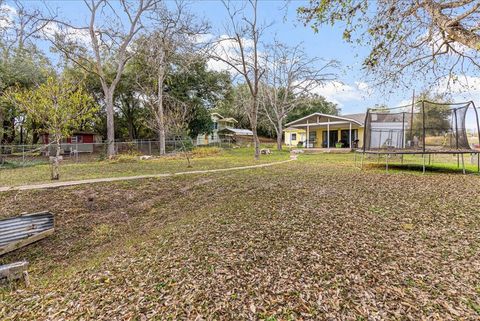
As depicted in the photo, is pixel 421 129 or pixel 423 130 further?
pixel 421 129

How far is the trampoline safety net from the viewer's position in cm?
841

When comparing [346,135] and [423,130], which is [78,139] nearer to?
[346,135]

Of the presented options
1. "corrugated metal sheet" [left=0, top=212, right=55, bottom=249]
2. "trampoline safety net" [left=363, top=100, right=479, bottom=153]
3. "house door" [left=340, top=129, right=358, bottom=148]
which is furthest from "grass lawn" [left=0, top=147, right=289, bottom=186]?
"house door" [left=340, top=129, right=358, bottom=148]

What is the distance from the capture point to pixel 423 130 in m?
7.88

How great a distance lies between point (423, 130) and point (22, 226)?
10.2 m

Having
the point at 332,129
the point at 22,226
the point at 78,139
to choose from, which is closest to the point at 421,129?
the point at 22,226

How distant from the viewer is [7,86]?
53.2 feet

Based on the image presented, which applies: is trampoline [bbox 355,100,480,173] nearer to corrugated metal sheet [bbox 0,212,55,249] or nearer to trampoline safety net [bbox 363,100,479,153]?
trampoline safety net [bbox 363,100,479,153]

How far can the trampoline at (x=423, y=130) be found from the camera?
8188 mm

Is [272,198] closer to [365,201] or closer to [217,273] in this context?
[365,201]

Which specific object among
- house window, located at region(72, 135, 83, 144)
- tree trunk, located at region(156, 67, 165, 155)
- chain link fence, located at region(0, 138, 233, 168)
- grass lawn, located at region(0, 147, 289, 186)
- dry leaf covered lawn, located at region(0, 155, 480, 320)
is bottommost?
dry leaf covered lawn, located at region(0, 155, 480, 320)

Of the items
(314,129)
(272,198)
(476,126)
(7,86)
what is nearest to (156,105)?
(7,86)

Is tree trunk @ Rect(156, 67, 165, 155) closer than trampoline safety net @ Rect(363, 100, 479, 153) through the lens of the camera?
No

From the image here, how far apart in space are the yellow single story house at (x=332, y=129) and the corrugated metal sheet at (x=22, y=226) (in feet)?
66.5
